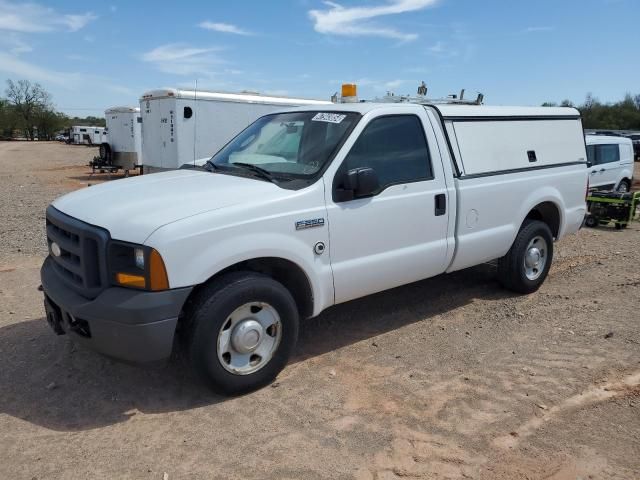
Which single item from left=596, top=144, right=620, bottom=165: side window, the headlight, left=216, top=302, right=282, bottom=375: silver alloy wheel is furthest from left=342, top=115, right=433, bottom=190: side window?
left=596, top=144, right=620, bottom=165: side window

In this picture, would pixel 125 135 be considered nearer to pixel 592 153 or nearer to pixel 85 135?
pixel 592 153

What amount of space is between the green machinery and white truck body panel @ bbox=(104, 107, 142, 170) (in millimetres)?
14557

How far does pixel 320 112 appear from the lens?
4.61 m

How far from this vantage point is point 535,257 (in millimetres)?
5926

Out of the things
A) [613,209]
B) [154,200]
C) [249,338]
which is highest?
[154,200]

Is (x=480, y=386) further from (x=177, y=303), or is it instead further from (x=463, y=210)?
(x=177, y=303)

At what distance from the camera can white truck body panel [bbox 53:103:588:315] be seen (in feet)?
11.1

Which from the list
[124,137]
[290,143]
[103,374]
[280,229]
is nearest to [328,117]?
[290,143]

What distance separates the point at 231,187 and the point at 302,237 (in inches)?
24.0

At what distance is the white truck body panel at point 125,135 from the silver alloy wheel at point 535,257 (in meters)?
16.1

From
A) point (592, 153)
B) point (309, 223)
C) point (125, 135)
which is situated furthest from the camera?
point (125, 135)

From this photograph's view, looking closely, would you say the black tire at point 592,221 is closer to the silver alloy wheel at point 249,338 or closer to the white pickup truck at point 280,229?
the white pickup truck at point 280,229

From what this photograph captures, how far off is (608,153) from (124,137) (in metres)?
16.0

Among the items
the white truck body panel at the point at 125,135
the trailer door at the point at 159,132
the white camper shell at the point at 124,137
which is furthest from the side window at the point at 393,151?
the white truck body panel at the point at 125,135
